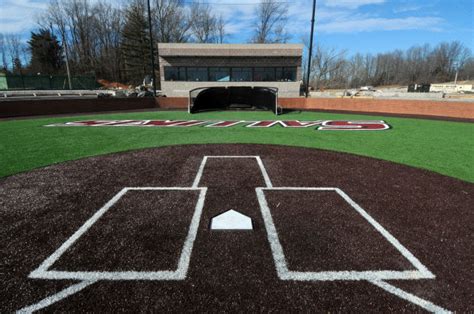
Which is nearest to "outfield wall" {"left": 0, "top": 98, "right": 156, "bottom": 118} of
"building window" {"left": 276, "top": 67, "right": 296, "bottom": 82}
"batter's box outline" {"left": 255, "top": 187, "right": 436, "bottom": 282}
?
"building window" {"left": 276, "top": 67, "right": 296, "bottom": 82}

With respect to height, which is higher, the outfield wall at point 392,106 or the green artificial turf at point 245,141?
the outfield wall at point 392,106

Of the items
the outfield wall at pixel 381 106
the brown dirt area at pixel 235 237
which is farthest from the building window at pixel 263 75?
the brown dirt area at pixel 235 237

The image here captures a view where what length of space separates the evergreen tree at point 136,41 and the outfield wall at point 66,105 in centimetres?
3744

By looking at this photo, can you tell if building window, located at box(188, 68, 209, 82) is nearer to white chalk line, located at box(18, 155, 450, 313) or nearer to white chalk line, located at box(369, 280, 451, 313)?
white chalk line, located at box(18, 155, 450, 313)

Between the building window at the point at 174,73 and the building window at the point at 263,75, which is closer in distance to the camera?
the building window at the point at 174,73

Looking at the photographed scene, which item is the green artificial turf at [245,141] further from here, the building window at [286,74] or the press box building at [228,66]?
the building window at [286,74]

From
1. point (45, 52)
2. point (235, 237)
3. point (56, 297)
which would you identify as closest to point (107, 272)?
point (56, 297)

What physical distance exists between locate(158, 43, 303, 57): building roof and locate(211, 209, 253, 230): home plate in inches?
1246

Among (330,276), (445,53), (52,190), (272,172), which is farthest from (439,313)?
(445,53)

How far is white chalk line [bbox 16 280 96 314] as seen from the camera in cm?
226

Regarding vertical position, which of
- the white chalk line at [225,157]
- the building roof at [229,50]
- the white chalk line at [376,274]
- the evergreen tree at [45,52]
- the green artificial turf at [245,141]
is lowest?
the white chalk line at [376,274]

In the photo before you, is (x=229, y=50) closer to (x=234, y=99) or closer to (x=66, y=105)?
(x=234, y=99)

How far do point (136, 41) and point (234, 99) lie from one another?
1693 inches

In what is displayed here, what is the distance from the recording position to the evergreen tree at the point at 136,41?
5197 cm
